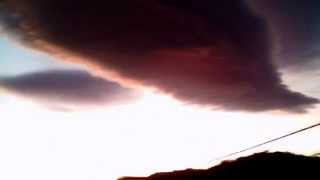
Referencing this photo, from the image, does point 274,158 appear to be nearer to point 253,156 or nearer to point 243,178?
point 253,156

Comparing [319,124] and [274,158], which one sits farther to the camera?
[274,158]

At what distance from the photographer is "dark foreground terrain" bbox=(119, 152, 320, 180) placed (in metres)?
111

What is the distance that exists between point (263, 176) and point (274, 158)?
47.5 ft

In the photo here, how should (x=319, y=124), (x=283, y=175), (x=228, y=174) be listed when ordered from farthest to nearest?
(x=228, y=174) < (x=283, y=175) < (x=319, y=124)

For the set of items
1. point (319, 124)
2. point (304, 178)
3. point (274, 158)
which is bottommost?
point (319, 124)

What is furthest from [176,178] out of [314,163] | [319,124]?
[319,124]

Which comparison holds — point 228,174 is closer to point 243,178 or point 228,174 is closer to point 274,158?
point 243,178

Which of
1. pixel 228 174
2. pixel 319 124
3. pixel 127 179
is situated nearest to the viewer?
pixel 319 124

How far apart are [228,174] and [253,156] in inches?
519

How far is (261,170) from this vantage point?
114625 mm

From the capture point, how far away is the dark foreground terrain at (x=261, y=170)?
111312 millimetres

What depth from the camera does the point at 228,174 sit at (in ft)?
384

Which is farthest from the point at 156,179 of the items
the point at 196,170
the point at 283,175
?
the point at 283,175

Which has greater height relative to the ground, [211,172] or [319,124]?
[211,172]
